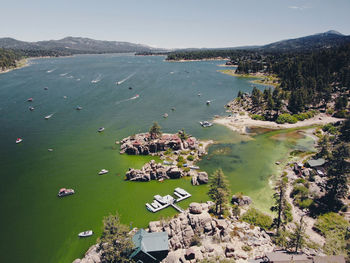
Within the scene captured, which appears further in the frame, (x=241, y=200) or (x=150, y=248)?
(x=241, y=200)

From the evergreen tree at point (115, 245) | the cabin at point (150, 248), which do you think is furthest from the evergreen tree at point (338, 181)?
the evergreen tree at point (115, 245)

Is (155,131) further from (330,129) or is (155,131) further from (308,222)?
(330,129)

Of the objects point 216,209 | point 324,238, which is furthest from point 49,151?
point 324,238

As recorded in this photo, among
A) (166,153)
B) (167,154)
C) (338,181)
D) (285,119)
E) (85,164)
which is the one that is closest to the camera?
(338,181)

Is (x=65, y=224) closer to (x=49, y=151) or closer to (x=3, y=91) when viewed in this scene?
(x=49, y=151)

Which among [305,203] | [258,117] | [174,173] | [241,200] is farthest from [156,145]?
[258,117]

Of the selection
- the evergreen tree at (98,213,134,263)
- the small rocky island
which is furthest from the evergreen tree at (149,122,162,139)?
the evergreen tree at (98,213,134,263)
